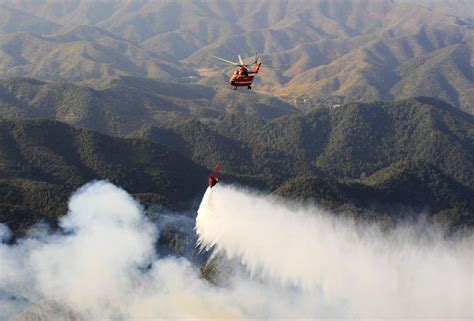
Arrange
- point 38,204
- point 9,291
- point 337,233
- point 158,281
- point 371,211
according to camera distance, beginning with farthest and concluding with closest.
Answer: point 371,211, point 38,204, point 337,233, point 158,281, point 9,291

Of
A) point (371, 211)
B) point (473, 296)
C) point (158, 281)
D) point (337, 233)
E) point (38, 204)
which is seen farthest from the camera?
point (371, 211)

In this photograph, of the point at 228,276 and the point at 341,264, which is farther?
the point at 341,264

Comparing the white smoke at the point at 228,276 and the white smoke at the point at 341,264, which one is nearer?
the white smoke at the point at 228,276

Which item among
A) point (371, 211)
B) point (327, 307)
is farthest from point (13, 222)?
point (371, 211)

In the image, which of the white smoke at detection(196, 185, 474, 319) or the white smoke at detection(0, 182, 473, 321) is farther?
the white smoke at detection(196, 185, 474, 319)

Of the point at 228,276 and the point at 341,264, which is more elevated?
the point at 341,264

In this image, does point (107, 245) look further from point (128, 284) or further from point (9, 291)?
point (9, 291)

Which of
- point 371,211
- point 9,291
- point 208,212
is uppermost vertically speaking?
point 371,211

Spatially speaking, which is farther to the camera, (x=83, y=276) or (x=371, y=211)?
(x=371, y=211)
